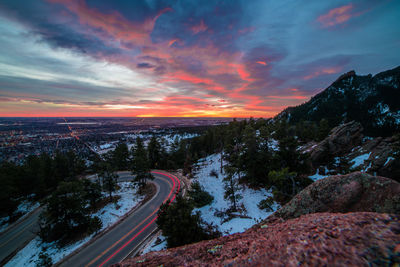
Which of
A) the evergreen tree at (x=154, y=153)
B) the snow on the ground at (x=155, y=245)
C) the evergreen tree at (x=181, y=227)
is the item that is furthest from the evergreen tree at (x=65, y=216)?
the evergreen tree at (x=154, y=153)

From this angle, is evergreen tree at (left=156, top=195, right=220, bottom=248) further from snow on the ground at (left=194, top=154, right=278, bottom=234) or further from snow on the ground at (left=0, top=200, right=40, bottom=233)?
snow on the ground at (left=0, top=200, right=40, bottom=233)

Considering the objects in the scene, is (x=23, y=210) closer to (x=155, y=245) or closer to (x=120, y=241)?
(x=120, y=241)

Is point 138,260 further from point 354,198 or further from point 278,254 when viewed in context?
point 354,198

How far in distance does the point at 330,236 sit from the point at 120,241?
2181 centimetres

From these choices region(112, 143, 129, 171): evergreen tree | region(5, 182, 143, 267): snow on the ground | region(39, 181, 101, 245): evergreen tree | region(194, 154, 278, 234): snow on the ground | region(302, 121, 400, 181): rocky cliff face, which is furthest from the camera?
region(112, 143, 129, 171): evergreen tree

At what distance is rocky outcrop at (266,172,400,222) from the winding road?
18578mm

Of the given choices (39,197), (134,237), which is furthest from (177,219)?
(39,197)

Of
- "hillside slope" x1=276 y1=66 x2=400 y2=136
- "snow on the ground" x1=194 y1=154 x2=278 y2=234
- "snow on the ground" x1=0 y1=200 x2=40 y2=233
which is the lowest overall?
"snow on the ground" x1=0 y1=200 x2=40 y2=233

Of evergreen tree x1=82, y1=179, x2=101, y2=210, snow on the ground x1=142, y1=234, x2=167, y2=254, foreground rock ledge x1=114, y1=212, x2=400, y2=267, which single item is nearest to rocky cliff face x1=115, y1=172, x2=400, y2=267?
foreground rock ledge x1=114, y1=212, x2=400, y2=267

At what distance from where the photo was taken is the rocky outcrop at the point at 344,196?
448cm

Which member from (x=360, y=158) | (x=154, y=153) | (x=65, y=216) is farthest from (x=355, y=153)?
(x=154, y=153)

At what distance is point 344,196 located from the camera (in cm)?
495

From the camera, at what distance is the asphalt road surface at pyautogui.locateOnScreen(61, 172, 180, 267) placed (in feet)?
46.9

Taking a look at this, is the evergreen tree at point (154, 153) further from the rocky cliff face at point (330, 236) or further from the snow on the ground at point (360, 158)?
the snow on the ground at point (360, 158)
